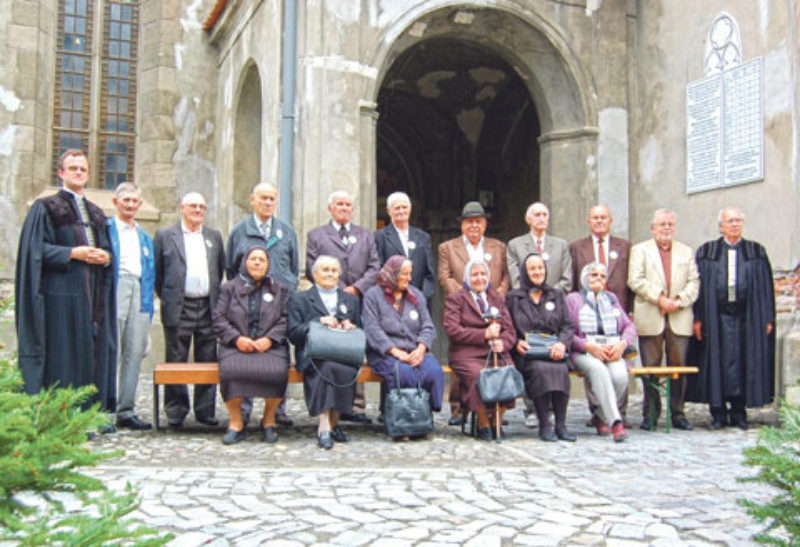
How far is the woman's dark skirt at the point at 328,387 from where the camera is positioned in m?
6.11

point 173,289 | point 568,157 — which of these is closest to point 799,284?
point 568,157

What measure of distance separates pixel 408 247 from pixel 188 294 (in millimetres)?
1963

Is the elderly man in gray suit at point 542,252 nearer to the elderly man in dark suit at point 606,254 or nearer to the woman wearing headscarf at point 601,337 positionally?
the elderly man in dark suit at point 606,254

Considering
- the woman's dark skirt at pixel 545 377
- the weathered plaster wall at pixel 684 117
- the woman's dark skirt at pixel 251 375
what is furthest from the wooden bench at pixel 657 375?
the woman's dark skirt at pixel 251 375

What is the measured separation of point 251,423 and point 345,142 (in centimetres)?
331

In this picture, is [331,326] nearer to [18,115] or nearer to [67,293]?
[67,293]

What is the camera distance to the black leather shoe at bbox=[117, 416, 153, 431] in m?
6.59

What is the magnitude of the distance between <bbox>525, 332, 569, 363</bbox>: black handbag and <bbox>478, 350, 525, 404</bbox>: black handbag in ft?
1.00

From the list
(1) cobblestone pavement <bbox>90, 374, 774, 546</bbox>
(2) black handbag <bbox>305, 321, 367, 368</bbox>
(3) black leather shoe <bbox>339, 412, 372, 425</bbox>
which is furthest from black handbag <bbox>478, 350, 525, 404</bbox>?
(3) black leather shoe <bbox>339, 412, 372, 425</bbox>

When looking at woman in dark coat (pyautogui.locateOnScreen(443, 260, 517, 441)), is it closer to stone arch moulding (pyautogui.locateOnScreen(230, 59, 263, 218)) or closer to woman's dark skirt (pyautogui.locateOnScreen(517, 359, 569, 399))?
woman's dark skirt (pyautogui.locateOnScreen(517, 359, 569, 399))

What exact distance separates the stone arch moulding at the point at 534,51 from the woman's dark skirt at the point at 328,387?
4.23 metres

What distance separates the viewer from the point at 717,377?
715cm

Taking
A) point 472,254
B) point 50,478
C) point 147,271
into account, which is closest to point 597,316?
point 472,254

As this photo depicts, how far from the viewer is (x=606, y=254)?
7566 mm
